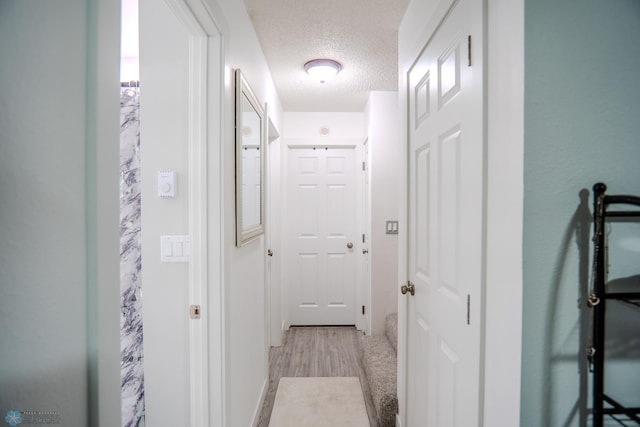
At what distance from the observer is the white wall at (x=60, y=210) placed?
392mm

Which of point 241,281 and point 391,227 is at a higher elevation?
point 391,227

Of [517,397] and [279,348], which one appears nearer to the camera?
[517,397]

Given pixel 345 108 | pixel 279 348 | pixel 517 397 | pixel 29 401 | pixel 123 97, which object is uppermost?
pixel 345 108

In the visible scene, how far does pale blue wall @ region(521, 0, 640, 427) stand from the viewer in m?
0.75

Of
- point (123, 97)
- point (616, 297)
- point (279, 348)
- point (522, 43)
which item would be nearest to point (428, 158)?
point (522, 43)

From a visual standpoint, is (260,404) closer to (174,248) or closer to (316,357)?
(316,357)

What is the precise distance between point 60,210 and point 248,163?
4.32ft

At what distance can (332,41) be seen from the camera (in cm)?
207

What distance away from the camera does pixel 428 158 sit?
1.37 metres

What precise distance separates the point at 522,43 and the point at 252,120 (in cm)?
141

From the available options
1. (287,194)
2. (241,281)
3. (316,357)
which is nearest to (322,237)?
(287,194)

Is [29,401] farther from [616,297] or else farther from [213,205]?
[616,297]

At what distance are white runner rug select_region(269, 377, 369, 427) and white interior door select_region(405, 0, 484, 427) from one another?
0.62m

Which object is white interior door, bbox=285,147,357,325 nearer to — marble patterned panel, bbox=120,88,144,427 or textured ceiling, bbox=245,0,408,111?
textured ceiling, bbox=245,0,408,111
